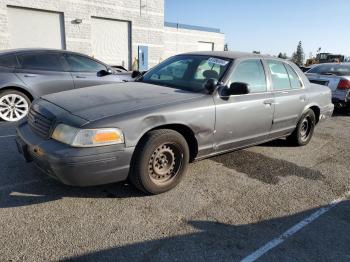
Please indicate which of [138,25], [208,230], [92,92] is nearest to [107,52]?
[138,25]

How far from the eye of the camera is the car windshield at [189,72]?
14.1ft

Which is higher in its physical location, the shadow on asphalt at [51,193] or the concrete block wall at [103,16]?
the concrete block wall at [103,16]

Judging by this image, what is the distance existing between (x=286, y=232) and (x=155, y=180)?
1425 mm

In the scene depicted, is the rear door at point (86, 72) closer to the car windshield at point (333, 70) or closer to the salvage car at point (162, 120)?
the salvage car at point (162, 120)

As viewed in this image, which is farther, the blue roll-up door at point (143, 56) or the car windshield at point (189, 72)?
the blue roll-up door at point (143, 56)

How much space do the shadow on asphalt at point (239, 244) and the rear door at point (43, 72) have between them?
4.97 meters

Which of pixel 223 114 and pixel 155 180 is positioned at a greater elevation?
pixel 223 114

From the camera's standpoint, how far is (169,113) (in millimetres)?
3555

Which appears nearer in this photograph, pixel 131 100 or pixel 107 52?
pixel 131 100

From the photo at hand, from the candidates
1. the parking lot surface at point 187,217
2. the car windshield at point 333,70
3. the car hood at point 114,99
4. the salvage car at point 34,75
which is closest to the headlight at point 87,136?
the car hood at point 114,99

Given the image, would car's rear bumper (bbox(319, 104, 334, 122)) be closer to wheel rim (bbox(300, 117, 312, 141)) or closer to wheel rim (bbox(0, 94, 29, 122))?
wheel rim (bbox(300, 117, 312, 141))

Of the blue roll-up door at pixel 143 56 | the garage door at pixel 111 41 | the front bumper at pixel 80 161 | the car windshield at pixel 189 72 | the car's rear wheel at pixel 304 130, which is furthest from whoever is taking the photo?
the blue roll-up door at pixel 143 56

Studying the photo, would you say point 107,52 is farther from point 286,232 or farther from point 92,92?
point 286,232

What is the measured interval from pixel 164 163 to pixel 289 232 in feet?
4.75
